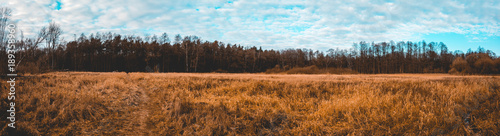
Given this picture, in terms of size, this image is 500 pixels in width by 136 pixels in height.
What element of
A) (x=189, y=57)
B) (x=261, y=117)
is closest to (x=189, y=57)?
(x=189, y=57)

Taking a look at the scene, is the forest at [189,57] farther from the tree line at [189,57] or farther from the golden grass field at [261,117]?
the golden grass field at [261,117]

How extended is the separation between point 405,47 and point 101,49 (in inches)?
4026

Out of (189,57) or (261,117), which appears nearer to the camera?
(261,117)

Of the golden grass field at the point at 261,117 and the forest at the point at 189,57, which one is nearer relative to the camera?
the golden grass field at the point at 261,117

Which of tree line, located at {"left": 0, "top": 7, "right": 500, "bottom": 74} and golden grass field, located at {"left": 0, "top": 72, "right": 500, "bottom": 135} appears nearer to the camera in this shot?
golden grass field, located at {"left": 0, "top": 72, "right": 500, "bottom": 135}

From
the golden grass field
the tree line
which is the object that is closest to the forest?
the tree line

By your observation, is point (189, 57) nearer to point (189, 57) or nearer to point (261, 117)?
point (189, 57)

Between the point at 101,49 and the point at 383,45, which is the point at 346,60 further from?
the point at 101,49

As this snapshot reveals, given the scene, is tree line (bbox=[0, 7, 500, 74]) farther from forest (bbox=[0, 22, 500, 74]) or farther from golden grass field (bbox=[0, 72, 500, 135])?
golden grass field (bbox=[0, 72, 500, 135])

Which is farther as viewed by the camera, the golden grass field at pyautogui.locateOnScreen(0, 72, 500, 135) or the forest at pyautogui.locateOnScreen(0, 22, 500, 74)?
the forest at pyautogui.locateOnScreen(0, 22, 500, 74)

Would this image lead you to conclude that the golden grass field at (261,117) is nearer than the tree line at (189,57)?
Yes

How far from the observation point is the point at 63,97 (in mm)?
7516

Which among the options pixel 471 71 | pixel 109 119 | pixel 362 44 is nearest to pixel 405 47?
pixel 362 44

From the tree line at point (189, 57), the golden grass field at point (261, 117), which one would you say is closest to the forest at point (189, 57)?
the tree line at point (189, 57)
